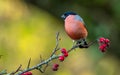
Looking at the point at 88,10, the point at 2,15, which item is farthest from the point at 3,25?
the point at 88,10

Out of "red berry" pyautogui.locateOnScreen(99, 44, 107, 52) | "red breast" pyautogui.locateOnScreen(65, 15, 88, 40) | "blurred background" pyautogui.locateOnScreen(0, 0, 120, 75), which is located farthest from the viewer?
"blurred background" pyautogui.locateOnScreen(0, 0, 120, 75)

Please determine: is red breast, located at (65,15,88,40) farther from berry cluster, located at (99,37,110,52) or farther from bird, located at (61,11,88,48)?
berry cluster, located at (99,37,110,52)

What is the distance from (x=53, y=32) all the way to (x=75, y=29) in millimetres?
7295

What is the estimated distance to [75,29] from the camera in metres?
4.72

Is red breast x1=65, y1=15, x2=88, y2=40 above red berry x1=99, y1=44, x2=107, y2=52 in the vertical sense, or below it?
above

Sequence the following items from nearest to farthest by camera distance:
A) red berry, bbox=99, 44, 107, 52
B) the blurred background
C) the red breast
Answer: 1. red berry, bbox=99, 44, 107, 52
2. the red breast
3. the blurred background

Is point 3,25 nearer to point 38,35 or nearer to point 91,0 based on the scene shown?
point 38,35

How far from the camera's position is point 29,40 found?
10.9 metres

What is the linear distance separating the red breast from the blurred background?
559cm

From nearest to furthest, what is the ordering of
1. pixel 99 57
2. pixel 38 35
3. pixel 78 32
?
pixel 78 32
pixel 99 57
pixel 38 35

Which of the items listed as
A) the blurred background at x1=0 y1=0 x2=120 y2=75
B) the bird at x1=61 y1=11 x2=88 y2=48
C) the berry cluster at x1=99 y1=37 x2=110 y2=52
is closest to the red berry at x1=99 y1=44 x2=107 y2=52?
the berry cluster at x1=99 y1=37 x2=110 y2=52

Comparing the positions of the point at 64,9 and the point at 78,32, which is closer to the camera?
the point at 78,32

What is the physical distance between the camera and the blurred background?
35.8 ft

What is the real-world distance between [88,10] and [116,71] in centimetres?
165
